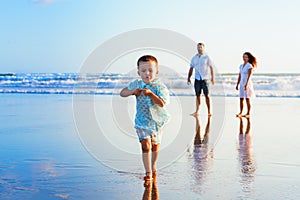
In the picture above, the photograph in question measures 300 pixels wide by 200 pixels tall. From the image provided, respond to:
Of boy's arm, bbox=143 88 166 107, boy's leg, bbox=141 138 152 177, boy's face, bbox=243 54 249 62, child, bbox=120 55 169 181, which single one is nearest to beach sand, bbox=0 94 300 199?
boy's leg, bbox=141 138 152 177

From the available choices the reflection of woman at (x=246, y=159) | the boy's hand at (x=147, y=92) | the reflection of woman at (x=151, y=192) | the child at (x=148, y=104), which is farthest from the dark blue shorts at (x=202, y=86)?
the reflection of woman at (x=151, y=192)

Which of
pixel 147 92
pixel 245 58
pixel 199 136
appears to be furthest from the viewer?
pixel 245 58

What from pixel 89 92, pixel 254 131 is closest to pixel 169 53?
pixel 254 131

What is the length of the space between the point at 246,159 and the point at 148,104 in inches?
59.8

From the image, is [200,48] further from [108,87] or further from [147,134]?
[108,87]

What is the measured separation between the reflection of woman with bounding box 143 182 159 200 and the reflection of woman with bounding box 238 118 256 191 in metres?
0.72

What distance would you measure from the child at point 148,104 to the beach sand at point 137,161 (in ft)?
0.94

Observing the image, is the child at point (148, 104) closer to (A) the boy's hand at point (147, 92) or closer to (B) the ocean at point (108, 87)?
(A) the boy's hand at point (147, 92)

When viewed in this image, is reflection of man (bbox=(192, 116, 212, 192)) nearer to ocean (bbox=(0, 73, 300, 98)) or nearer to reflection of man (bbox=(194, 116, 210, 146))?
reflection of man (bbox=(194, 116, 210, 146))

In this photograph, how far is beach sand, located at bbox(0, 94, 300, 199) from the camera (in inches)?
149

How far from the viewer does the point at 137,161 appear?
5.11m

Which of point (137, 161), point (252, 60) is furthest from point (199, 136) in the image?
point (252, 60)

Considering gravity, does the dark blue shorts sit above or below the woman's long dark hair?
below

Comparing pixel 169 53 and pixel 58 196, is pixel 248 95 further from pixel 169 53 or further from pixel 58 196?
pixel 58 196
